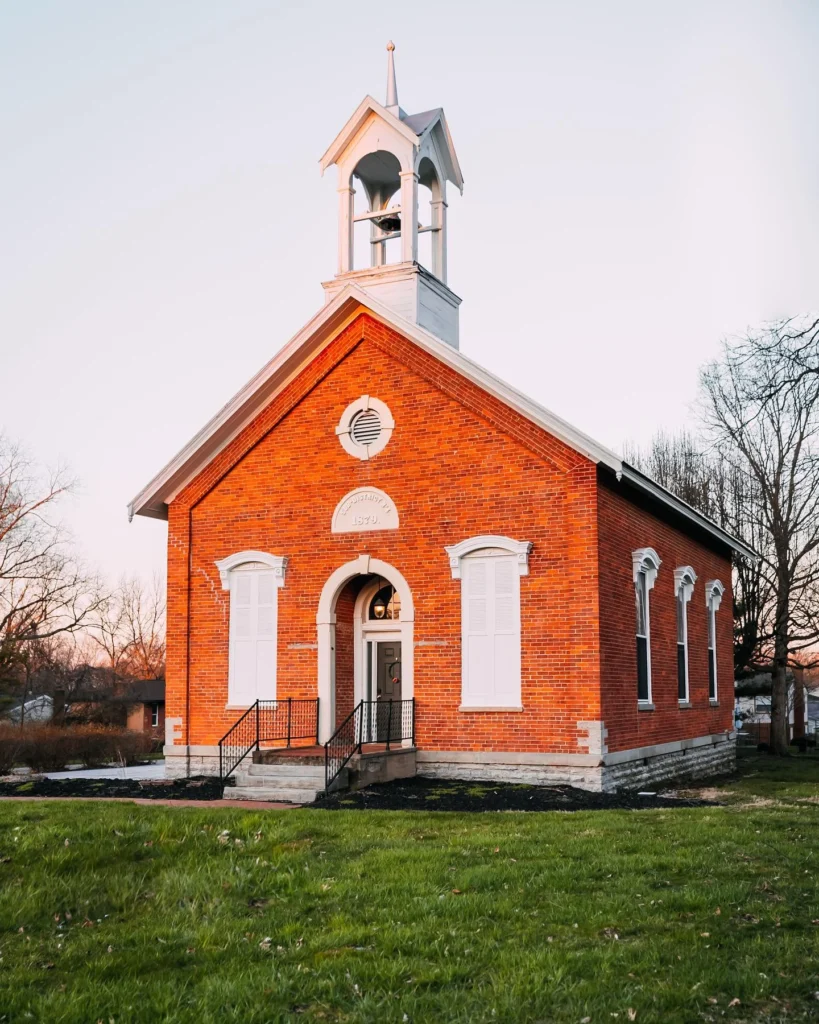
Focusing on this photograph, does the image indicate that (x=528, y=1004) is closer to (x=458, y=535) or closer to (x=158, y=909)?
(x=158, y=909)

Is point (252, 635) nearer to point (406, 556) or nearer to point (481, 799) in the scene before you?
point (406, 556)

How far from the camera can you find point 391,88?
70.6 feet

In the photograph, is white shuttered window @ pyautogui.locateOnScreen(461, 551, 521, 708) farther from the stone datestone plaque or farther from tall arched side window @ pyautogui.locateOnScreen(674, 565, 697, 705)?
tall arched side window @ pyautogui.locateOnScreen(674, 565, 697, 705)

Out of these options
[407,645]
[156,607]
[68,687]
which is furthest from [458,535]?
[156,607]

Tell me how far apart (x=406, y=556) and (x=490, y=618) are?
182cm

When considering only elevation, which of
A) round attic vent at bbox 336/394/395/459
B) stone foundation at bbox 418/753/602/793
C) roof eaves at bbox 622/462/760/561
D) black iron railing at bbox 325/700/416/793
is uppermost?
round attic vent at bbox 336/394/395/459

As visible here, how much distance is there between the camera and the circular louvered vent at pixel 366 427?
750 inches

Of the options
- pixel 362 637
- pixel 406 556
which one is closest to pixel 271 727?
pixel 362 637

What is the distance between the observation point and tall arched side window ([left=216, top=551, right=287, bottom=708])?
19.4m

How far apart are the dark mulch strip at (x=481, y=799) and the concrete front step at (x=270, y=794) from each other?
397mm

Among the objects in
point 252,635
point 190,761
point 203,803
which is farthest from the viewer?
point 190,761

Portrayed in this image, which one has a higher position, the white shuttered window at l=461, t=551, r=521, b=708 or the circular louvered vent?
the circular louvered vent

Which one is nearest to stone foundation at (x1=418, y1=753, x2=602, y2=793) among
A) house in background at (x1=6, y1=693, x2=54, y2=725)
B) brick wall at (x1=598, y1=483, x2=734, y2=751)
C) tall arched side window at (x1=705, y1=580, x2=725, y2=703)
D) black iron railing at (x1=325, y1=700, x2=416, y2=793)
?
black iron railing at (x1=325, y1=700, x2=416, y2=793)

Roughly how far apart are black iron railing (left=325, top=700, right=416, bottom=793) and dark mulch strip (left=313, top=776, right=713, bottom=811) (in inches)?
25.4
